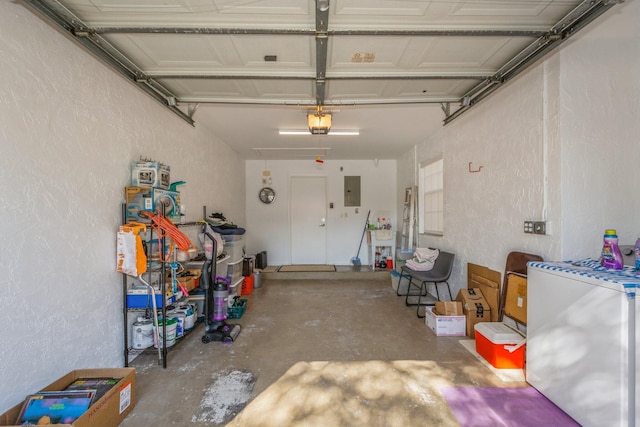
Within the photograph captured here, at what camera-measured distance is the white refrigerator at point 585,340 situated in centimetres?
144

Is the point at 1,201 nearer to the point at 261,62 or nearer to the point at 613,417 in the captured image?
the point at 261,62

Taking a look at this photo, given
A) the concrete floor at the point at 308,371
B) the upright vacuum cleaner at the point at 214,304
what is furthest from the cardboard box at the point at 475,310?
the upright vacuum cleaner at the point at 214,304

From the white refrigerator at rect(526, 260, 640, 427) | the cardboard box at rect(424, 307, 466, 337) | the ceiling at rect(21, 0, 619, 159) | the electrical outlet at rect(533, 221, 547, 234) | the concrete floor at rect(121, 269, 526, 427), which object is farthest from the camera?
the cardboard box at rect(424, 307, 466, 337)

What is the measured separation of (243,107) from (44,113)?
193 cm

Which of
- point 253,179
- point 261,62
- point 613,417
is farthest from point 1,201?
point 253,179

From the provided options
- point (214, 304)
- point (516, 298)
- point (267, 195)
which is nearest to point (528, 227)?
point (516, 298)

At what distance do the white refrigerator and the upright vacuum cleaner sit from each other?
110 inches

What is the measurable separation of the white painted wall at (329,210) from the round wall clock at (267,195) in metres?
0.10

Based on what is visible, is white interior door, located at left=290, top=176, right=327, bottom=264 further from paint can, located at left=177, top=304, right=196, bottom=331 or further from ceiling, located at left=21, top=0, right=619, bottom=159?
paint can, located at left=177, top=304, right=196, bottom=331

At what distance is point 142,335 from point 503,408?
2.94m

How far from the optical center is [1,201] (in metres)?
1.47

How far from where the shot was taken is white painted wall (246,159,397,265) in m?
6.61

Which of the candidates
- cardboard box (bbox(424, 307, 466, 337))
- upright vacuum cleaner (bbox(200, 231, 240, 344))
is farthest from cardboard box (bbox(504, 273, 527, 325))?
upright vacuum cleaner (bbox(200, 231, 240, 344))

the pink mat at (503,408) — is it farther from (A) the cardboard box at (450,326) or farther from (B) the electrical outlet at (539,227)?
(B) the electrical outlet at (539,227)
